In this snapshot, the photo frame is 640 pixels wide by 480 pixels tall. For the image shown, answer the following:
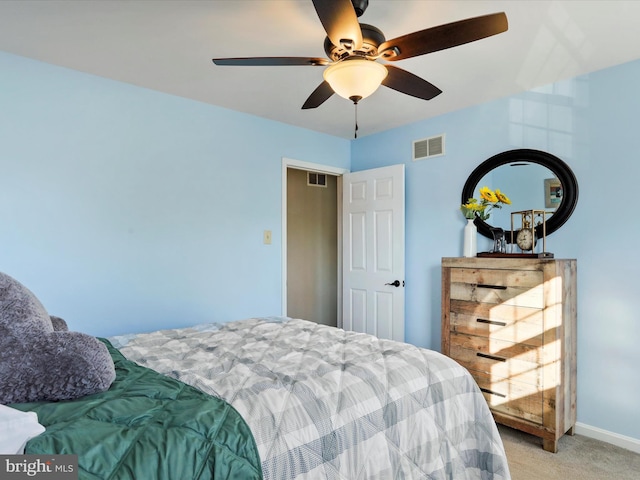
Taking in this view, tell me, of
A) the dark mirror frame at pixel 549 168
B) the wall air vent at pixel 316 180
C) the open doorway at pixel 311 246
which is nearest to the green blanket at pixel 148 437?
the dark mirror frame at pixel 549 168

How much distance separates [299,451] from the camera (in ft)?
3.75

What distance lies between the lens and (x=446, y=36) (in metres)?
1.54

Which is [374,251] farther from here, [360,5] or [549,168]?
[360,5]

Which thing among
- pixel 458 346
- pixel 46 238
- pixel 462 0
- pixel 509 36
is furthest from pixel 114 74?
pixel 458 346

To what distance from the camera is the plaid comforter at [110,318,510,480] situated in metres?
1.18

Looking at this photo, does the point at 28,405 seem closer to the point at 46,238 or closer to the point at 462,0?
the point at 46,238

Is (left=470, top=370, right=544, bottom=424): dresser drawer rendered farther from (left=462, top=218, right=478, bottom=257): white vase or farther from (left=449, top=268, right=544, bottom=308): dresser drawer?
(left=462, top=218, right=478, bottom=257): white vase

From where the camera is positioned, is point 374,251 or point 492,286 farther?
point 374,251

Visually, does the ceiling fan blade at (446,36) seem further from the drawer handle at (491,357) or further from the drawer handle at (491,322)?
the drawer handle at (491,357)

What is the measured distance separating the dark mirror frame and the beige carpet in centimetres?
135

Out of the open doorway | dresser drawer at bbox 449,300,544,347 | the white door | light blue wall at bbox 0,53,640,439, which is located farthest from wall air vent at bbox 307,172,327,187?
dresser drawer at bbox 449,300,544,347

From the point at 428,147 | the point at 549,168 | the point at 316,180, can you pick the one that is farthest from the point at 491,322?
the point at 316,180

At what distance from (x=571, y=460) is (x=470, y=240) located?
1.53 meters

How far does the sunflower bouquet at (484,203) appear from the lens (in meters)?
2.90
